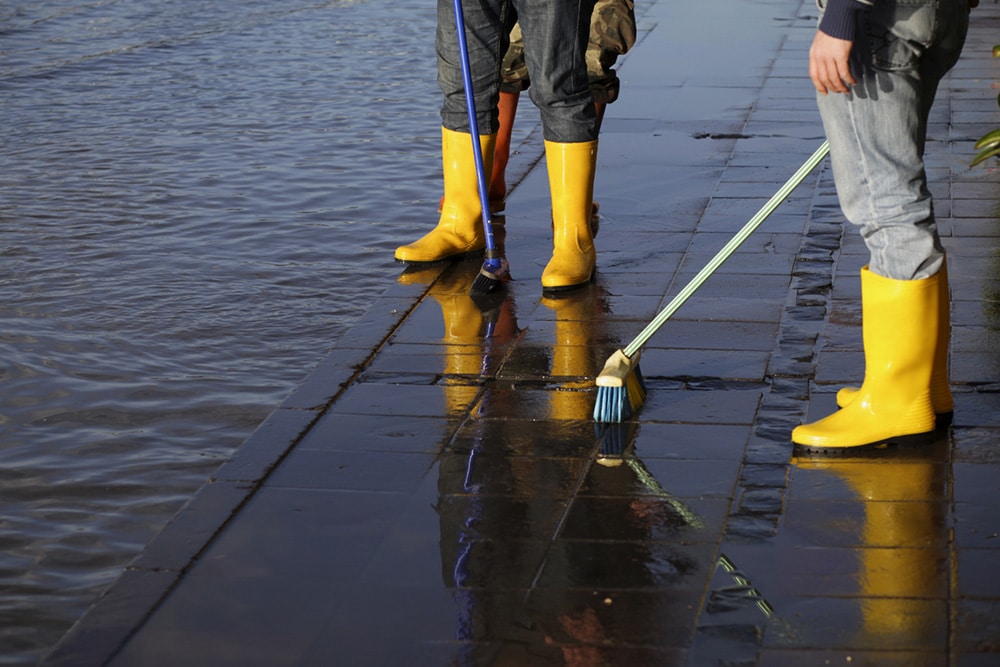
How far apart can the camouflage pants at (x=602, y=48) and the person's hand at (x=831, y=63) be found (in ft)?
6.96

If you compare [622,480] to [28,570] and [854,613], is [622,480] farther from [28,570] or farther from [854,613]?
[28,570]

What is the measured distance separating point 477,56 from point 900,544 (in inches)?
111

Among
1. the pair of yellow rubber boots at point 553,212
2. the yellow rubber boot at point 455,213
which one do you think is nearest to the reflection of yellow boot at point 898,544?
the pair of yellow rubber boots at point 553,212

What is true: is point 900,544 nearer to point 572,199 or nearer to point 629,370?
point 629,370

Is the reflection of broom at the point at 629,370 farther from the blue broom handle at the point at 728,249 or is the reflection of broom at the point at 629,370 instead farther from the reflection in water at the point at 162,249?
the reflection in water at the point at 162,249

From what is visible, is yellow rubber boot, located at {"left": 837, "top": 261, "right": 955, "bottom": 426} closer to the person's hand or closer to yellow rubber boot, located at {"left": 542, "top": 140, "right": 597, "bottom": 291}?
the person's hand

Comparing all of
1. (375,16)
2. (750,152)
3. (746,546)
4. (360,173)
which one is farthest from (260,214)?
(375,16)

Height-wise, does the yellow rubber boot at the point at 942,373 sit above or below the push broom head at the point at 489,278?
above

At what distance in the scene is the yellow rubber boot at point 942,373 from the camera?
373 cm

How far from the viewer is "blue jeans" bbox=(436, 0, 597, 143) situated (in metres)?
5.09

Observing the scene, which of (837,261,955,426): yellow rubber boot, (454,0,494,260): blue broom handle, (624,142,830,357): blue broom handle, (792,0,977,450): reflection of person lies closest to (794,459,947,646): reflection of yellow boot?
(792,0,977,450): reflection of person

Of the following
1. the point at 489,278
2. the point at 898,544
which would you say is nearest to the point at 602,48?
the point at 489,278

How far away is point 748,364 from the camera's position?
14.5 feet

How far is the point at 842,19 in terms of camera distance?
3.42 meters
